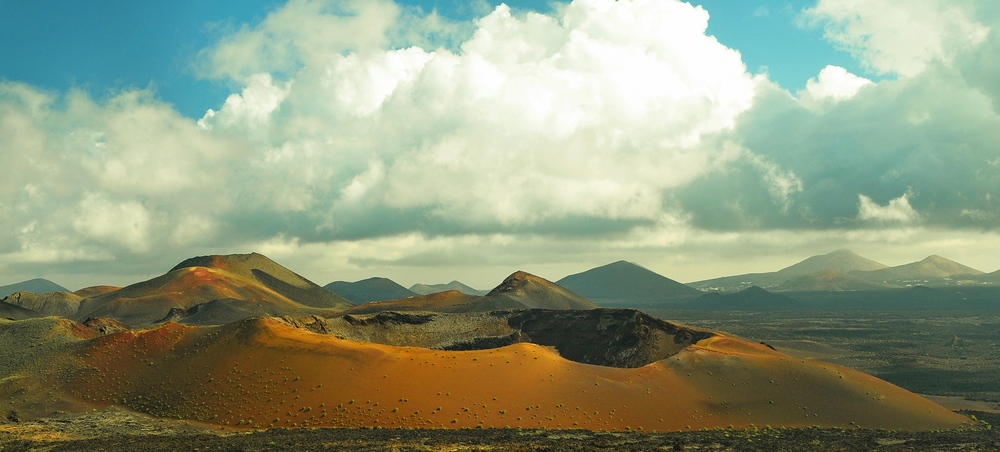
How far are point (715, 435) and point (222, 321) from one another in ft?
393

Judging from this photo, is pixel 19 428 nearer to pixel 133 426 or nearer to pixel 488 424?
pixel 133 426

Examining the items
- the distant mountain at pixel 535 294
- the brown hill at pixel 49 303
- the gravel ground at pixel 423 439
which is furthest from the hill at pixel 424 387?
the brown hill at pixel 49 303

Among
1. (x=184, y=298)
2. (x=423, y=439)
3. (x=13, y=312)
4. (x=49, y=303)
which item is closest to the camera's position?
(x=423, y=439)

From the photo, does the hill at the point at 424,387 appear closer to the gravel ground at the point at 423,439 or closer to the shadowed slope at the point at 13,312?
the gravel ground at the point at 423,439

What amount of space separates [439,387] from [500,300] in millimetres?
95973

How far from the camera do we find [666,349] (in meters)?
72.8

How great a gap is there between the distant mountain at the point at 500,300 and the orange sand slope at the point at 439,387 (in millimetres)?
74733

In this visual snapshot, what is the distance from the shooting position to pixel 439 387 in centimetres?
4662

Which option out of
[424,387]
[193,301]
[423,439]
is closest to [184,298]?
[193,301]

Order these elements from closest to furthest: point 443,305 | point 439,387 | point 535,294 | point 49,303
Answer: point 439,387
point 443,305
point 535,294
point 49,303

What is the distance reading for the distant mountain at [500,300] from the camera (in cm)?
13725

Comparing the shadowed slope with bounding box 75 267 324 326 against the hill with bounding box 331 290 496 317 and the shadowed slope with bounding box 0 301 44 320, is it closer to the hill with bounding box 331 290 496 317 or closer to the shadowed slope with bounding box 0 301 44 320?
the shadowed slope with bounding box 0 301 44 320

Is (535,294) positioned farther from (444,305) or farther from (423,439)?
(423,439)

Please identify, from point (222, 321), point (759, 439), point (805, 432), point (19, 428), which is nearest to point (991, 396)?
point (805, 432)
